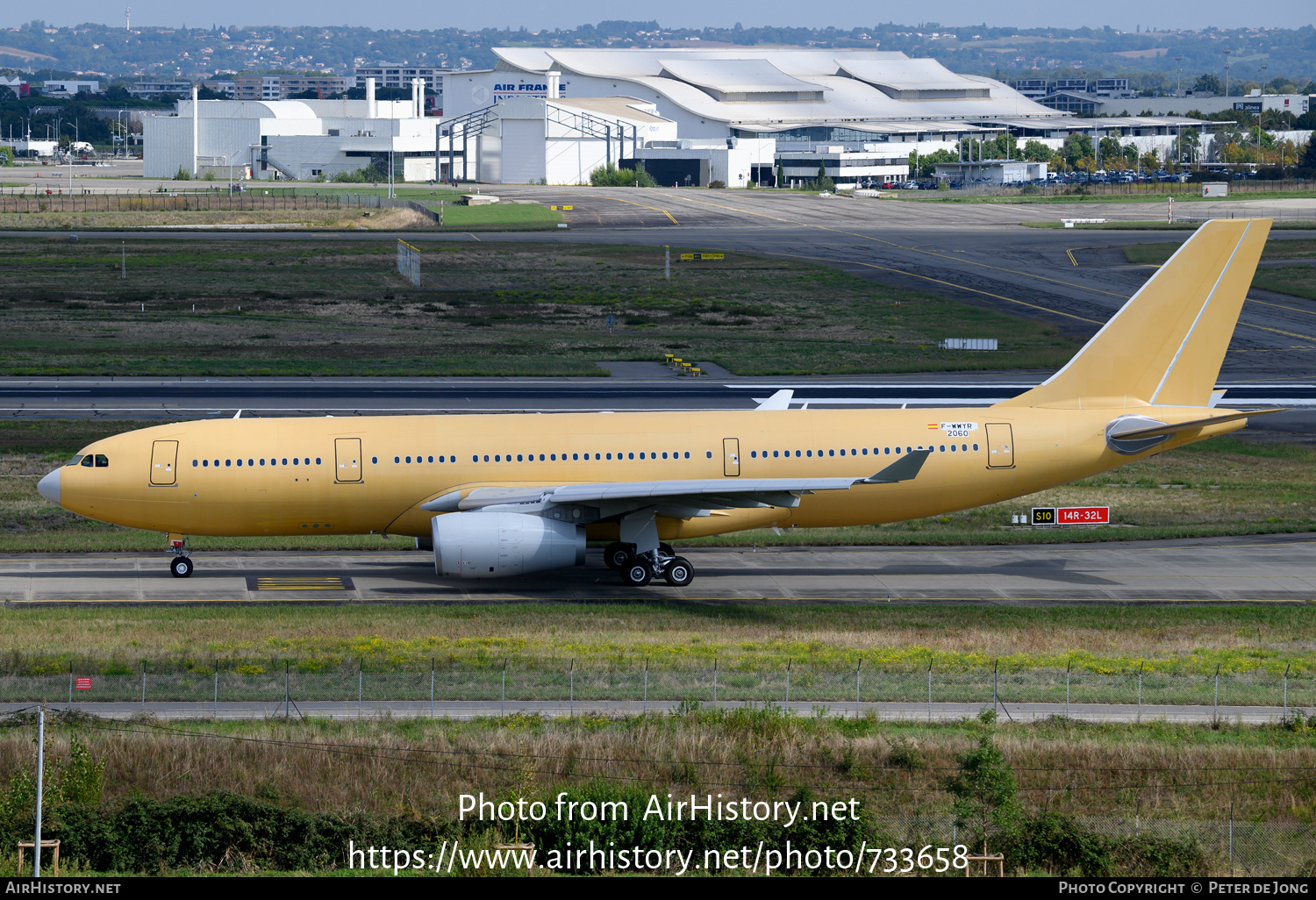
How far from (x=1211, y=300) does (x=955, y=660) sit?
705 inches

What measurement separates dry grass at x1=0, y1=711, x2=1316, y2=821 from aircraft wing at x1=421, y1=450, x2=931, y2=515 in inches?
442

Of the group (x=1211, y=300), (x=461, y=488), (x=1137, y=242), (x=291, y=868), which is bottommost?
(x=291, y=868)

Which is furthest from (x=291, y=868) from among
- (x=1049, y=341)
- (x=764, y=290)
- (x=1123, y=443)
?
(x=764, y=290)

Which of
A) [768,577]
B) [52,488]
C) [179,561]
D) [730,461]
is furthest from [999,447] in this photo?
[52,488]

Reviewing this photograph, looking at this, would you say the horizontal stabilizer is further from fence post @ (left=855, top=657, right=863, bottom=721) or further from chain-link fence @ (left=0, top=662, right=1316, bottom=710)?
fence post @ (left=855, top=657, right=863, bottom=721)

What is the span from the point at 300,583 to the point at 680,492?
473 inches

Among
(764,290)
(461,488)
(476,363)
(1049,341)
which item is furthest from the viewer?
(764,290)

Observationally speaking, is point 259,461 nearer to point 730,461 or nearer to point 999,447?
point 730,461

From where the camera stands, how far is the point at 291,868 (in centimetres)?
2223

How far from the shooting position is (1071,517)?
50594 millimetres

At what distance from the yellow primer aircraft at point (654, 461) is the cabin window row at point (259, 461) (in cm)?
5

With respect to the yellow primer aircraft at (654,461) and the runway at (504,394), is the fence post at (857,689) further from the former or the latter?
the runway at (504,394)

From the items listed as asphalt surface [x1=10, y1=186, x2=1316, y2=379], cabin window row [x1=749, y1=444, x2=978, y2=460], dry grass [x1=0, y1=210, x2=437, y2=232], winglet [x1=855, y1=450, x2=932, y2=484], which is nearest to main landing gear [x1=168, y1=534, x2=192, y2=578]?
cabin window row [x1=749, y1=444, x2=978, y2=460]

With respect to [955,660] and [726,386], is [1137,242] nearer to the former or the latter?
[726,386]
